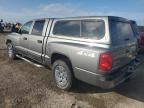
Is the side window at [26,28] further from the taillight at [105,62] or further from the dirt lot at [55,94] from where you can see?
the taillight at [105,62]

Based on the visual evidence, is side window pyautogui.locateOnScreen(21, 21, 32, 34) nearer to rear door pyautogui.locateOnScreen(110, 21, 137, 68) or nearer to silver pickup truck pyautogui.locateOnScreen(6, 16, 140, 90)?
silver pickup truck pyautogui.locateOnScreen(6, 16, 140, 90)

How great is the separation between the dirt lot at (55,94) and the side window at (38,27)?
1.40 meters

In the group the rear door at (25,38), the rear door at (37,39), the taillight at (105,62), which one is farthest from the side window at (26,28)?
the taillight at (105,62)

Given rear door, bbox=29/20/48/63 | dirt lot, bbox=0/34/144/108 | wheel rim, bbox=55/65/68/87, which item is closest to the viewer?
dirt lot, bbox=0/34/144/108

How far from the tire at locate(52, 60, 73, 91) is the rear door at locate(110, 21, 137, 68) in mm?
1242

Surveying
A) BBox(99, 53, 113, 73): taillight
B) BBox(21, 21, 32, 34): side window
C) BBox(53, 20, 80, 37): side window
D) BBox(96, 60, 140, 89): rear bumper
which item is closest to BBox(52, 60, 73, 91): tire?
BBox(53, 20, 80, 37): side window

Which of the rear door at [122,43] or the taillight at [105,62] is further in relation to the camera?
the rear door at [122,43]

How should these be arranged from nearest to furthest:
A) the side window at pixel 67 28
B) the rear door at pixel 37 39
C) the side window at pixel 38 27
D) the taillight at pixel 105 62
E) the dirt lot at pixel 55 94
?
the taillight at pixel 105 62, the dirt lot at pixel 55 94, the side window at pixel 67 28, the rear door at pixel 37 39, the side window at pixel 38 27

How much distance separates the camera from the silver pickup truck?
3.57 m

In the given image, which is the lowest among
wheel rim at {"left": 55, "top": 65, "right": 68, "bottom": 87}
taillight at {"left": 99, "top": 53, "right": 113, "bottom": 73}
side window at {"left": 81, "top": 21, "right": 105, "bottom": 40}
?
wheel rim at {"left": 55, "top": 65, "right": 68, "bottom": 87}

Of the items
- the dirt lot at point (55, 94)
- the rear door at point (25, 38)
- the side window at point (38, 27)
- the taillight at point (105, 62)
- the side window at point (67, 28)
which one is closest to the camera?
the taillight at point (105, 62)

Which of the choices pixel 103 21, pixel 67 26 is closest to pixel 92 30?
pixel 103 21

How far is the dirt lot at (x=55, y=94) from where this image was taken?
155 inches

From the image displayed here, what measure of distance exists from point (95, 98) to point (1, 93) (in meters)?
2.35
